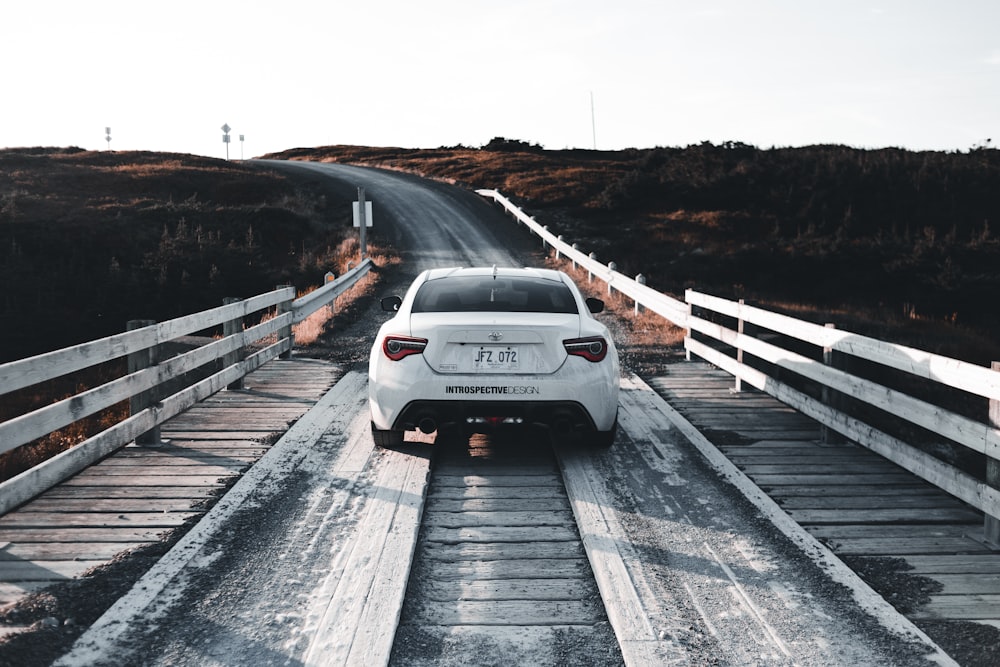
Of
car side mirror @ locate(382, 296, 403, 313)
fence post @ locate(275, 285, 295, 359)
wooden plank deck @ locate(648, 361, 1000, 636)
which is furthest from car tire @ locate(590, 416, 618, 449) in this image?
fence post @ locate(275, 285, 295, 359)

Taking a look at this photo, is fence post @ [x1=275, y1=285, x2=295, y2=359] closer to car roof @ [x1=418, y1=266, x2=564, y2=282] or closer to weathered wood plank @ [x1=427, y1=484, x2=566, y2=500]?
car roof @ [x1=418, y1=266, x2=564, y2=282]

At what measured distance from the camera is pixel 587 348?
6.60 metres

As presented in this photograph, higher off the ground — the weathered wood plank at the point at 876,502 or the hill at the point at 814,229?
the hill at the point at 814,229

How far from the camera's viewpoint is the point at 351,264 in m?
21.9

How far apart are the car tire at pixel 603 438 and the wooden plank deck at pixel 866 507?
993mm

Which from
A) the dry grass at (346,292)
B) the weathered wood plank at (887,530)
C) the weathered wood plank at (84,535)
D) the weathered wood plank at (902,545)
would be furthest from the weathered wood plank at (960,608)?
the dry grass at (346,292)

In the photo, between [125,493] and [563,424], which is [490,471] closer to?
[563,424]

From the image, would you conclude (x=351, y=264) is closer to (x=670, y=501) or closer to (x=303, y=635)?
(x=670, y=501)

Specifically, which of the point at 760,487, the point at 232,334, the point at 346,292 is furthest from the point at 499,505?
the point at 346,292

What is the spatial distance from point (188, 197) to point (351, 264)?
71.4ft

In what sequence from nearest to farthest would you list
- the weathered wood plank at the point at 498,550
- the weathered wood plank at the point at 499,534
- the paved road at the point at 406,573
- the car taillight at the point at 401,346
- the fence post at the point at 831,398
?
the paved road at the point at 406,573 → the weathered wood plank at the point at 498,550 → the weathered wood plank at the point at 499,534 → the car taillight at the point at 401,346 → the fence post at the point at 831,398

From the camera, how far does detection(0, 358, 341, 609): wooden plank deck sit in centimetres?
479

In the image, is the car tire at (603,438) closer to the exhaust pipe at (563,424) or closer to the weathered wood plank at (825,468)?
the exhaust pipe at (563,424)

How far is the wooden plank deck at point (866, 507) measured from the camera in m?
4.49
